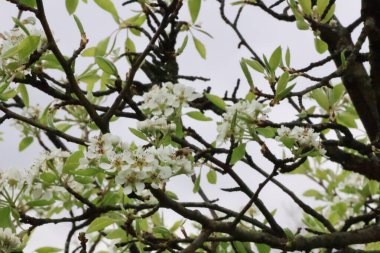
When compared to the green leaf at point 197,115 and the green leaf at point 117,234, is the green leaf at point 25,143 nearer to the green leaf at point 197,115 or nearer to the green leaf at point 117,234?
the green leaf at point 117,234

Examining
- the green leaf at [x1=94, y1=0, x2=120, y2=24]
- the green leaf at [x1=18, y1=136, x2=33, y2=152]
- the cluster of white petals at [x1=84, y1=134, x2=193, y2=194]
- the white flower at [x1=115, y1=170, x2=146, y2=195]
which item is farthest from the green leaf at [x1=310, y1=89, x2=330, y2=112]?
the green leaf at [x1=18, y1=136, x2=33, y2=152]

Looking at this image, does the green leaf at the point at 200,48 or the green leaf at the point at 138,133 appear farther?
the green leaf at the point at 200,48

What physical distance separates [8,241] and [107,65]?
0.54m

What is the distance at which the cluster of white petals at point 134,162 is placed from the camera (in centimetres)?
111

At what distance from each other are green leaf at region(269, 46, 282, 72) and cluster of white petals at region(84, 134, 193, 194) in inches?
17.3

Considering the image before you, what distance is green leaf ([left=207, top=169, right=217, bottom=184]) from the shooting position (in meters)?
1.68

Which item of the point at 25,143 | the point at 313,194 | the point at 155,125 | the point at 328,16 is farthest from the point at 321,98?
the point at 25,143


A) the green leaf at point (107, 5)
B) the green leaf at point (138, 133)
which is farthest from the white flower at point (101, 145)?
the green leaf at point (107, 5)

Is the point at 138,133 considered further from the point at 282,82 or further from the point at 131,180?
the point at 282,82

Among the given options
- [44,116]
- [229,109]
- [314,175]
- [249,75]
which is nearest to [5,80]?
[44,116]

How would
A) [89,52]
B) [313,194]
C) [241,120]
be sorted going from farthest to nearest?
1. [313,194]
2. [89,52]
3. [241,120]

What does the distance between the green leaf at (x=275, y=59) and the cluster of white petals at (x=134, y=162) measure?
44 cm

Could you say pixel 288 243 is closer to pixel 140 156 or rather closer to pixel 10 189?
pixel 140 156

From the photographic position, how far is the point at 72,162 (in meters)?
1.36
